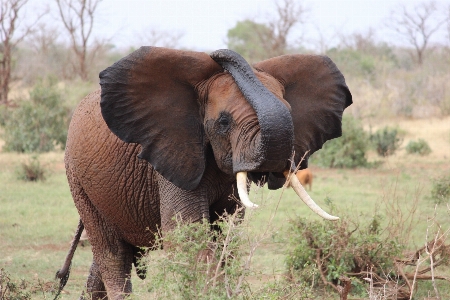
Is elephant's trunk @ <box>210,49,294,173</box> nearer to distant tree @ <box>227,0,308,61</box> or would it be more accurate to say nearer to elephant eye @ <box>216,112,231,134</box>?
elephant eye @ <box>216,112,231,134</box>

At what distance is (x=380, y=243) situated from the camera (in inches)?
226

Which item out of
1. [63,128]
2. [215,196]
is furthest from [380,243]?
[63,128]

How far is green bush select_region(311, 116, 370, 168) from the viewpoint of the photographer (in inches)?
552

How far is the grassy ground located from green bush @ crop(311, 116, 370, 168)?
1.07 feet

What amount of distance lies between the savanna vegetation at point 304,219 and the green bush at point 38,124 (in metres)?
0.03

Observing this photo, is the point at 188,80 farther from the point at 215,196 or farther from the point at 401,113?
the point at 401,113

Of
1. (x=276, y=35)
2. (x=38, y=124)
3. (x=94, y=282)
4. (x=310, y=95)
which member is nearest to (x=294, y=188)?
(x=310, y=95)

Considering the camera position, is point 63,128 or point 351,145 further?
point 63,128

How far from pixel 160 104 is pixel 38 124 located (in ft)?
41.4

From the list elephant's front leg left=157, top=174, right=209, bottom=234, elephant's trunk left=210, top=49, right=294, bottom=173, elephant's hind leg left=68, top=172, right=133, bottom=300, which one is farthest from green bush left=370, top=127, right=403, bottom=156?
elephant's trunk left=210, top=49, right=294, bottom=173

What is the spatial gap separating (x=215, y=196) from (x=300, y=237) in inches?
81.9

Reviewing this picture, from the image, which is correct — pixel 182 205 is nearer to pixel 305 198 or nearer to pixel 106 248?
pixel 305 198

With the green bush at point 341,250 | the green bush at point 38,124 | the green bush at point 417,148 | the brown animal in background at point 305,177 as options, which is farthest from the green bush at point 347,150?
the green bush at point 341,250

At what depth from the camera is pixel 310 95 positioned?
13.5 feet
